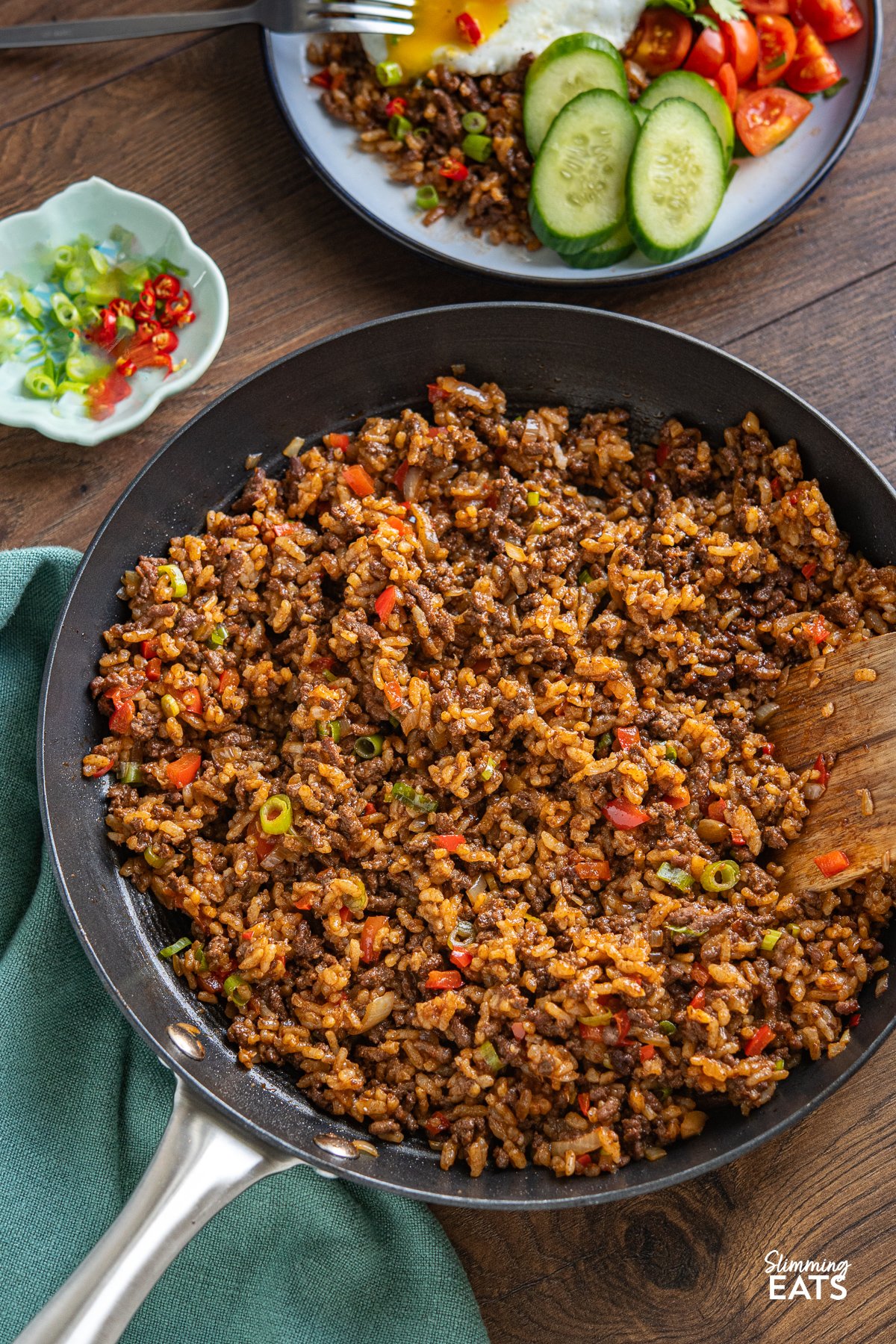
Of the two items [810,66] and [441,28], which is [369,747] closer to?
[441,28]

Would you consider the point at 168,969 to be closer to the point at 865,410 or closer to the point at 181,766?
the point at 181,766

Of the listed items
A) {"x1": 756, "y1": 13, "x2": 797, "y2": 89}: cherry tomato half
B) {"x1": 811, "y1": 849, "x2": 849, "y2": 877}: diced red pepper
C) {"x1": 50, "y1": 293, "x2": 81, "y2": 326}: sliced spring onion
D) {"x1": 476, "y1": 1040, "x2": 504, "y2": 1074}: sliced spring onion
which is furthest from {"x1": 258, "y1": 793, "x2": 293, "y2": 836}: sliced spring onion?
{"x1": 756, "y1": 13, "x2": 797, "y2": 89}: cherry tomato half

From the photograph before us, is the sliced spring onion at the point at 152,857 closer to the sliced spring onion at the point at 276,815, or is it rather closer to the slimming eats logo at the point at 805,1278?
the sliced spring onion at the point at 276,815

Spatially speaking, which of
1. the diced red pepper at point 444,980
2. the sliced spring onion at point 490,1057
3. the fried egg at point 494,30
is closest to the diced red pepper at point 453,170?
the fried egg at point 494,30

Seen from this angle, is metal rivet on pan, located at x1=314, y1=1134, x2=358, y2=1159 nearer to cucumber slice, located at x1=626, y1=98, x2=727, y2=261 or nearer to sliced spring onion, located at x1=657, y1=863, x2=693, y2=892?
sliced spring onion, located at x1=657, y1=863, x2=693, y2=892

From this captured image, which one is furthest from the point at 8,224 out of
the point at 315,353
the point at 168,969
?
the point at 168,969
